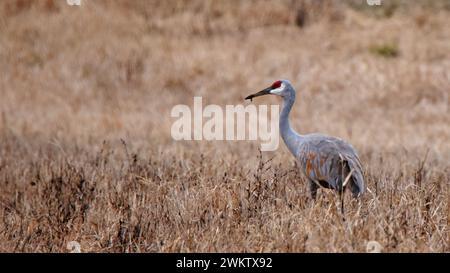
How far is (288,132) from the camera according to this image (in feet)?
23.1

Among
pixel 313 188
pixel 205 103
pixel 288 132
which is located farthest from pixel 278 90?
pixel 205 103

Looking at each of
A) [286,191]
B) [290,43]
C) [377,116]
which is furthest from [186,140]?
[290,43]

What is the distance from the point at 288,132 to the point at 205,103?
9727mm

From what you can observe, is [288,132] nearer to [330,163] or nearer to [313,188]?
[313,188]

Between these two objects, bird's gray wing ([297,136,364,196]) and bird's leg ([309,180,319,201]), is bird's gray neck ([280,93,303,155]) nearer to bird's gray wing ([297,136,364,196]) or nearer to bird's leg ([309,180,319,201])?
bird's gray wing ([297,136,364,196])

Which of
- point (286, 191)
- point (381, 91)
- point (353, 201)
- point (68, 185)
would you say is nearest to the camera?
point (353, 201)

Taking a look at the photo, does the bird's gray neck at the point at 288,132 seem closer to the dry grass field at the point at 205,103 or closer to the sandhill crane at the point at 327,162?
the sandhill crane at the point at 327,162

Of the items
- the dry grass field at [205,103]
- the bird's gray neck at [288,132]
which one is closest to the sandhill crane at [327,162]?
the bird's gray neck at [288,132]

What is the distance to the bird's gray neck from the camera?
6.94 m

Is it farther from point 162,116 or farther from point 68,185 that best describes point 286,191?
point 162,116

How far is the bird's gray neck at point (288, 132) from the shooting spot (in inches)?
273

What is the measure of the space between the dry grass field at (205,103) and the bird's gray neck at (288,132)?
0.27 metres
